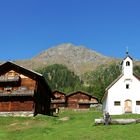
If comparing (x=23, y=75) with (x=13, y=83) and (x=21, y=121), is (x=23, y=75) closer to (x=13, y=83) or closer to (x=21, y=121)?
(x=13, y=83)

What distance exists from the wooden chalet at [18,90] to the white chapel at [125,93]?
1471 centimetres

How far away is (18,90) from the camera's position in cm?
4766

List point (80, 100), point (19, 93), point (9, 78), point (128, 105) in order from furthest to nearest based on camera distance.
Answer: point (80, 100)
point (128, 105)
point (9, 78)
point (19, 93)

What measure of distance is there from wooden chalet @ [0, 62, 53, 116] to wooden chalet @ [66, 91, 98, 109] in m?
49.8

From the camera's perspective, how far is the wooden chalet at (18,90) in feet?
155

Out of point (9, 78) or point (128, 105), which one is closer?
point (9, 78)

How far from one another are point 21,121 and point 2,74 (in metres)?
10.6

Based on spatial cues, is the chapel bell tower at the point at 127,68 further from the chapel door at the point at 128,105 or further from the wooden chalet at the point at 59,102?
the wooden chalet at the point at 59,102

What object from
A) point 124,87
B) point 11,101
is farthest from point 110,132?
point 124,87

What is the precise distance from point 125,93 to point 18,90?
19.4 metres

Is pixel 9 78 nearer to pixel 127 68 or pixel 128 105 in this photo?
pixel 127 68

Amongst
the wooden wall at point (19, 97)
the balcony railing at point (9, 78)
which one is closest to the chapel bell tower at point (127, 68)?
the wooden wall at point (19, 97)

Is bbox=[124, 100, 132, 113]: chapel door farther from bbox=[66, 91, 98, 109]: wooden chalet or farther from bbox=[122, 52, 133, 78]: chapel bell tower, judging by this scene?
bbox=[66, 91, 98, 109]: wooden chalet

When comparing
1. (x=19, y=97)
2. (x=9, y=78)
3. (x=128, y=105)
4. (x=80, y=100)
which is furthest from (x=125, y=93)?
(x=80, y=100)
